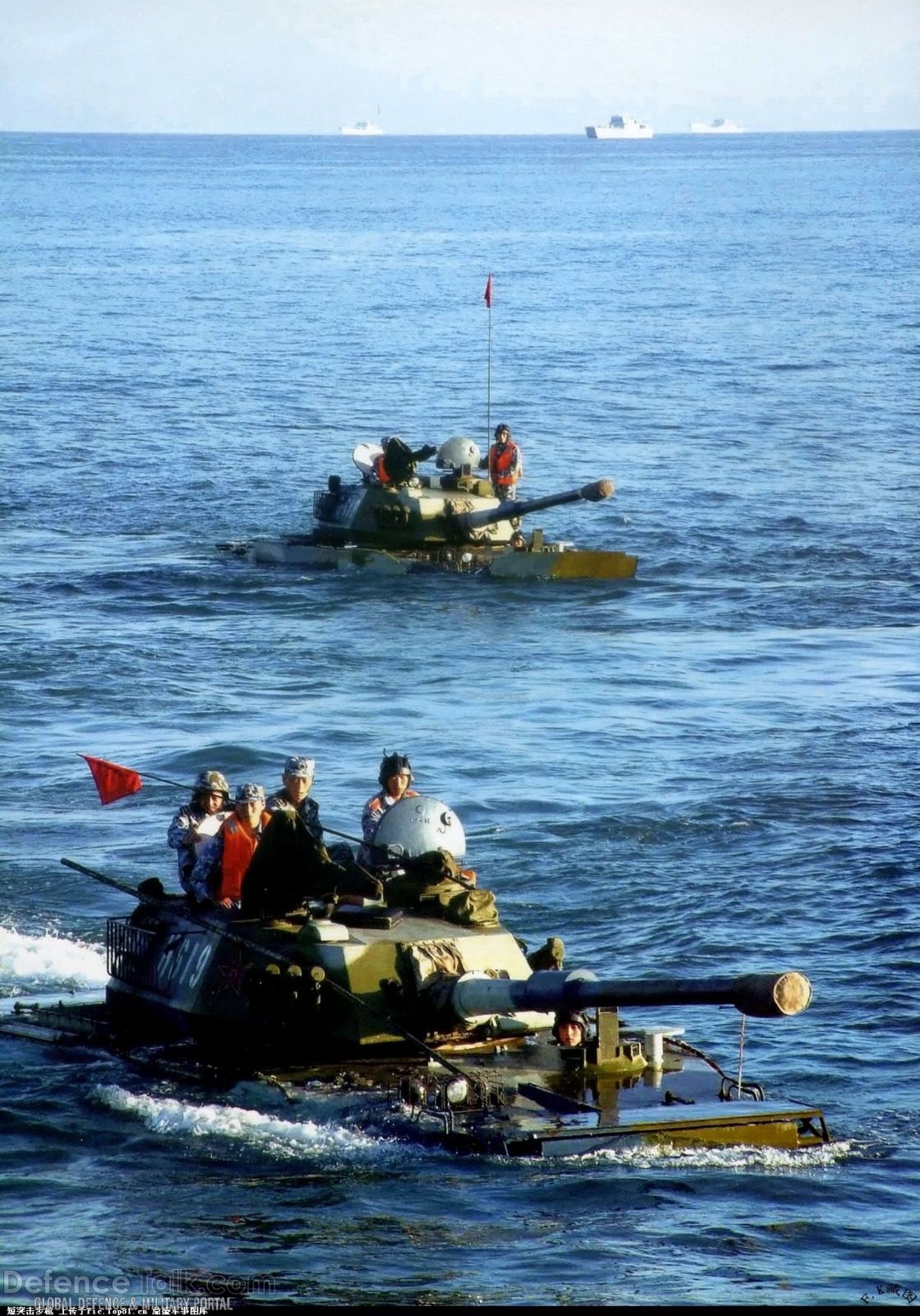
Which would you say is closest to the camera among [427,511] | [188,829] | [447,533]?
[188,829]

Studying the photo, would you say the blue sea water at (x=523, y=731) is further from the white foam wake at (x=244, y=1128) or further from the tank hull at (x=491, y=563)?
the tank hull at (x=491, y=563)

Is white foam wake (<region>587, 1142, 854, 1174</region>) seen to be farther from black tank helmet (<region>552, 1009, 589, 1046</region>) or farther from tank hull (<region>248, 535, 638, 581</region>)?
tank hull (<region>248, 535, 638, 581</region>)

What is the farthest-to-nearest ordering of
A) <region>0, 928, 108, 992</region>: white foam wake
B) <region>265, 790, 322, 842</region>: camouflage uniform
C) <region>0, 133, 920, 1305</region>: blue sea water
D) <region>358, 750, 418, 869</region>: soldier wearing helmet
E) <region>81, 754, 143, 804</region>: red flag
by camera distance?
<region>0, 928, 108, 992</region>: white foam wake → <region>81, 754, 143, 804</region>: red flag → <region>358, 750, 418, 869</region>: soldier wearing helmet → <region>265, 790, 322, 842</region>: camouflage uniform → <region>0, 133, 920, 1305</region>: blue sea water

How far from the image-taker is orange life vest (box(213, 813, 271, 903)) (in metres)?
22.0

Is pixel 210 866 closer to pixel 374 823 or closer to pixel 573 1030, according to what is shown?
pixel 374 823

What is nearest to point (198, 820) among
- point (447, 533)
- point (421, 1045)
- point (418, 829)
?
point (418, 829)

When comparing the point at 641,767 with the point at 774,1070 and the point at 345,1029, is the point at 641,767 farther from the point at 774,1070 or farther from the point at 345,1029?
the point at 345,1029

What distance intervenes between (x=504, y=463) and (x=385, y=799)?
23.5m

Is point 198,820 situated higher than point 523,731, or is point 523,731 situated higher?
point 198,820

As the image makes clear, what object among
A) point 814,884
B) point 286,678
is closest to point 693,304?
point 286,678

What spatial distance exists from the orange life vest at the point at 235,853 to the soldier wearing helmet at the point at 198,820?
321 mm

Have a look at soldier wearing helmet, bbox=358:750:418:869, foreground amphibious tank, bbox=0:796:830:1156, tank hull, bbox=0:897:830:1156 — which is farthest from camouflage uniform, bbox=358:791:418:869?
tank hull, bbox=0:897:830:1156

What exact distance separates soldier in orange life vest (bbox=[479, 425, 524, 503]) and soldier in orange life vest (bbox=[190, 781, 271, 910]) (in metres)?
23.2

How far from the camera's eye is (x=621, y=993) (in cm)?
1848
